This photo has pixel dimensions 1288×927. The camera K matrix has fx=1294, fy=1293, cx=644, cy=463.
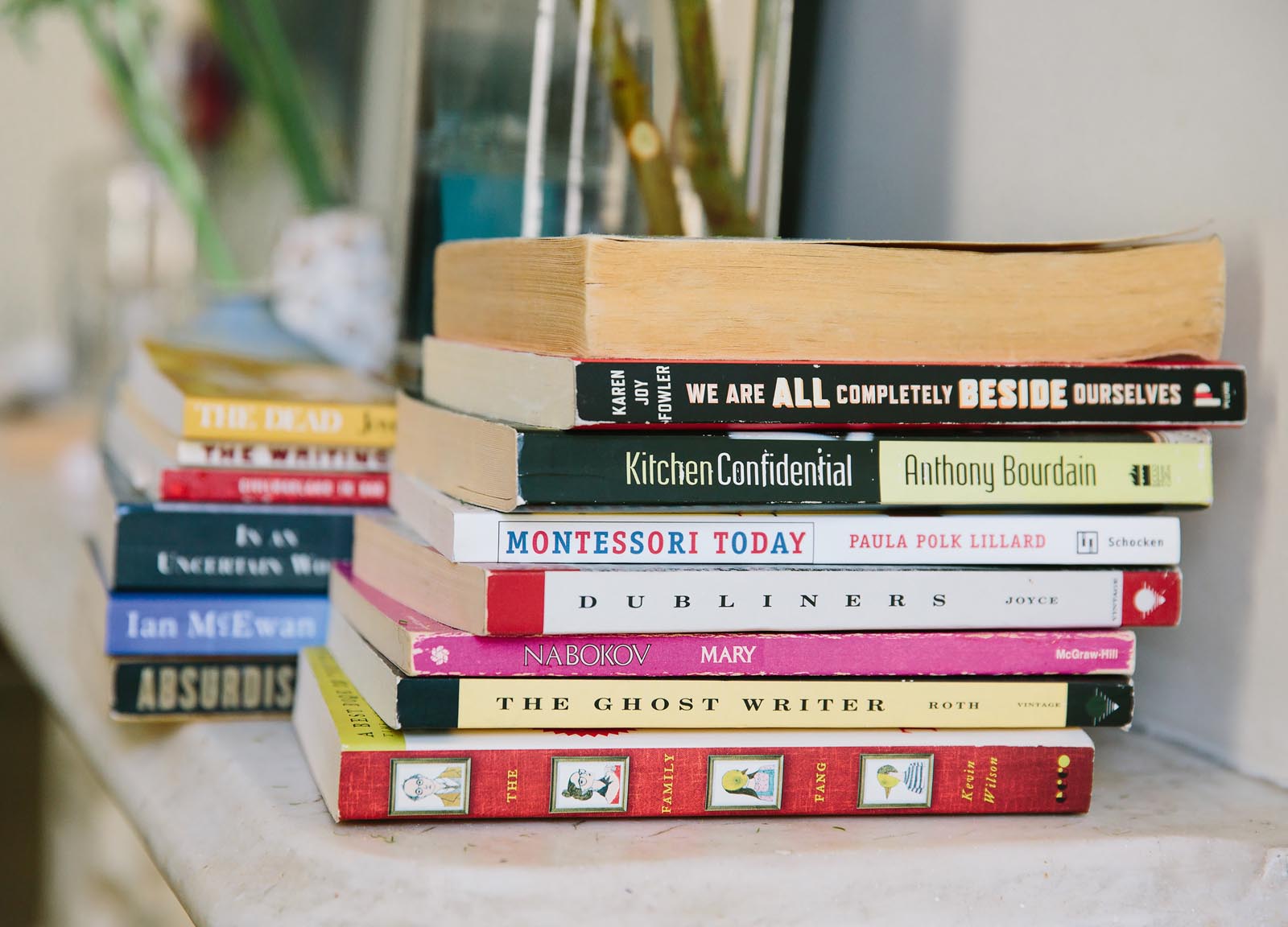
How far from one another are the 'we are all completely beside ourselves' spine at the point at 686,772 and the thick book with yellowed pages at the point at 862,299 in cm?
14

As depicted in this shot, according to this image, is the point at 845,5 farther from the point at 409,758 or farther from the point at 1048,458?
the point at 409,758

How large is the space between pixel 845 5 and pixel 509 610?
52cm

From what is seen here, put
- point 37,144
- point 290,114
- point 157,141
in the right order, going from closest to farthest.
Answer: point 290,114 → point 157,141 → point 37,144

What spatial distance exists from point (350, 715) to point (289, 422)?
7.0 inches

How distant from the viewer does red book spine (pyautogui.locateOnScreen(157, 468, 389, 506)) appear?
605 mm

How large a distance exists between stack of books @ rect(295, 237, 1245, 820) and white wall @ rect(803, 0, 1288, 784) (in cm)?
6

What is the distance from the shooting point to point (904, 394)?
0.46 m

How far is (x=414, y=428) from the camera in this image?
0.58 meters

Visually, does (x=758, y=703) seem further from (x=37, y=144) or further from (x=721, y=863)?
(x=37, y=144)

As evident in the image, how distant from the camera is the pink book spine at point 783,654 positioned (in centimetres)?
46

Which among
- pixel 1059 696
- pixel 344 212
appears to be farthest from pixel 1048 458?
pixel 344 212

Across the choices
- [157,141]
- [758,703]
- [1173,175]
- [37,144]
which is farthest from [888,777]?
[37,144]

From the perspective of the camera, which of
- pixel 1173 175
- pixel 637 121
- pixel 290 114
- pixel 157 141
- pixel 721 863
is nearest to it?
pixel 721 863

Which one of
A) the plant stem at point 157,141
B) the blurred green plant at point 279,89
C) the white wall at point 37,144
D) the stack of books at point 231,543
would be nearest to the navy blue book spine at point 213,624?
the stack of books at point 231,543
